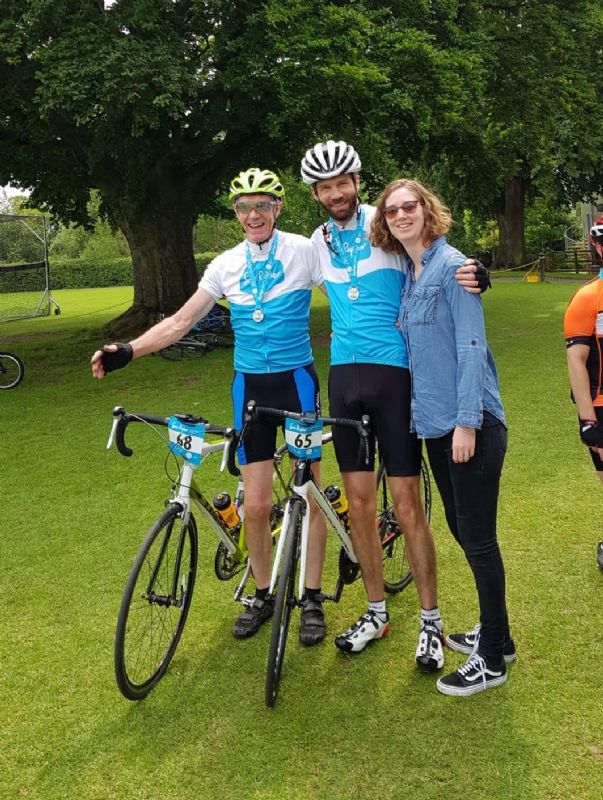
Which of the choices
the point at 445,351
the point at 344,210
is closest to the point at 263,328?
the point at 344,210

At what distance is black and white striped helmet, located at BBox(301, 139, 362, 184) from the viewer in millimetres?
3395

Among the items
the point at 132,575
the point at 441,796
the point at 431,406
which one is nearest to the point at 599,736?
the point at 441,796

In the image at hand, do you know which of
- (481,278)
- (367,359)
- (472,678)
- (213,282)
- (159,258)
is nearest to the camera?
(481,278)

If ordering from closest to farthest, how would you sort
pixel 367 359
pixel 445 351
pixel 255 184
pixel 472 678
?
pixel 445 351 → pixel 472 678 → pixel 367 359 → pixel 255 184

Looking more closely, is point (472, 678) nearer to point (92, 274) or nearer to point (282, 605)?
point (282, 605)

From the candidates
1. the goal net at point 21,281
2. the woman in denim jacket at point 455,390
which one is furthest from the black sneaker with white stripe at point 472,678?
the goal net at point 21,281

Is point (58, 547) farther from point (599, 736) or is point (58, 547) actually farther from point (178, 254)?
point (178, 254)

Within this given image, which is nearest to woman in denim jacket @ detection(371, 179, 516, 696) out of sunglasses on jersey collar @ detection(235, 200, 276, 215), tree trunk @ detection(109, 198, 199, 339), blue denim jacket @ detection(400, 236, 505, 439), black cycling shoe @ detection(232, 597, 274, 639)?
blue denim jacket @ detection(400, 236, 505, 439)

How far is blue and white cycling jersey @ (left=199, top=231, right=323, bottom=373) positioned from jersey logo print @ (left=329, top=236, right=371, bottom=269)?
0.14 meters

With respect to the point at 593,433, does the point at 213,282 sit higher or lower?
higher

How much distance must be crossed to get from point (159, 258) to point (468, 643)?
14462 millimetres

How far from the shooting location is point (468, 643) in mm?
3664

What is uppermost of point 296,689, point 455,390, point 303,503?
point 455,390

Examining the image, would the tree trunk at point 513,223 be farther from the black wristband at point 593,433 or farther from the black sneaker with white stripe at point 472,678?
the black sneaker with white stripe at point 472,678
